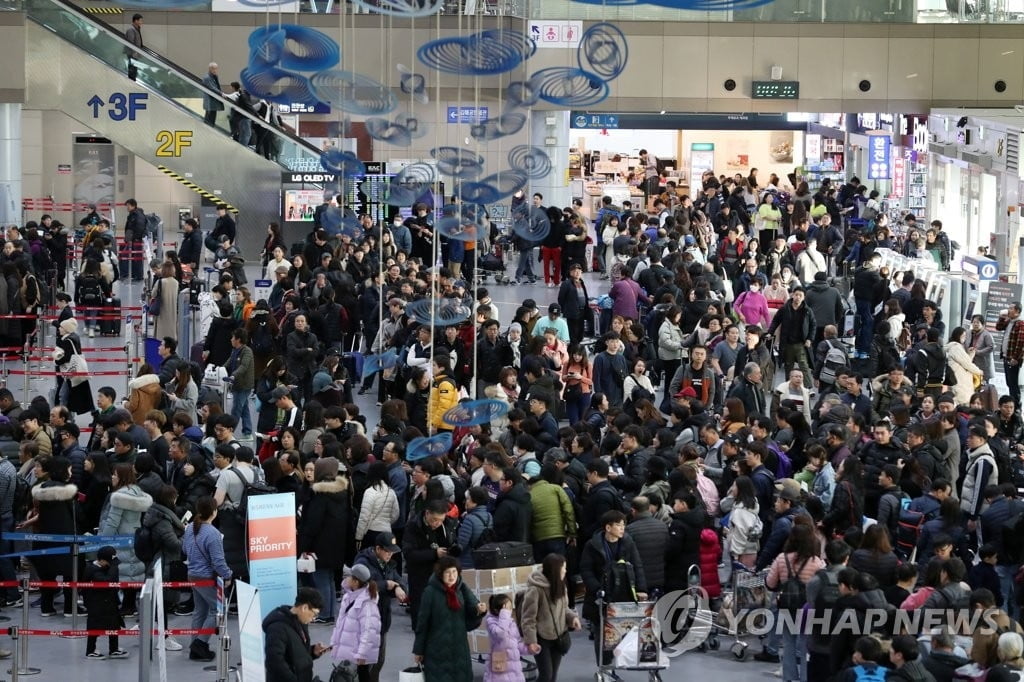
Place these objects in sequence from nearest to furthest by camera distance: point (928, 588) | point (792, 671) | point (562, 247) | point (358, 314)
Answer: point (928, 588), point (792, 671), point (358, 314), point (562, 247)

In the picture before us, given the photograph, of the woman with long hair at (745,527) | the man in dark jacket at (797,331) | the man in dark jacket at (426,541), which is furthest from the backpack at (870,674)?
the man in dark jacket at (797,331)

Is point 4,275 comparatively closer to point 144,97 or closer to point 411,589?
point 144,97

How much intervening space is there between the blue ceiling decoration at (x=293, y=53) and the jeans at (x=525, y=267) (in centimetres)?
1157

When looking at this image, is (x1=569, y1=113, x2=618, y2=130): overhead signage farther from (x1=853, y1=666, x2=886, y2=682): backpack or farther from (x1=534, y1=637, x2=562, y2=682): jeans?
(x1=853, y1=666, x2=886, y2=682): backpack

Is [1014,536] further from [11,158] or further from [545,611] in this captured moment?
[11,158]

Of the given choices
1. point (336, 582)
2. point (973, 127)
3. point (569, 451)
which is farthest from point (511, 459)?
point (973, 127)

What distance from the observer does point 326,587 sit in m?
13.0

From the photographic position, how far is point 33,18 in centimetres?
3005

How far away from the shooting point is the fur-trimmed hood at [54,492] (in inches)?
498

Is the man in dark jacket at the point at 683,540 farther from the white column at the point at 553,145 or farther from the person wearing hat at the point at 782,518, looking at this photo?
the white column at the point at 553,145

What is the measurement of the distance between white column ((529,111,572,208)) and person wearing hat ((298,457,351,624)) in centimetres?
2133

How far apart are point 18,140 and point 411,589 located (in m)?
20.3

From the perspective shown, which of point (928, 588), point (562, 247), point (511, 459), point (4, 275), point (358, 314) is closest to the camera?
point (928, 588)

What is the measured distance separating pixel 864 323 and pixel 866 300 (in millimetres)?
302
